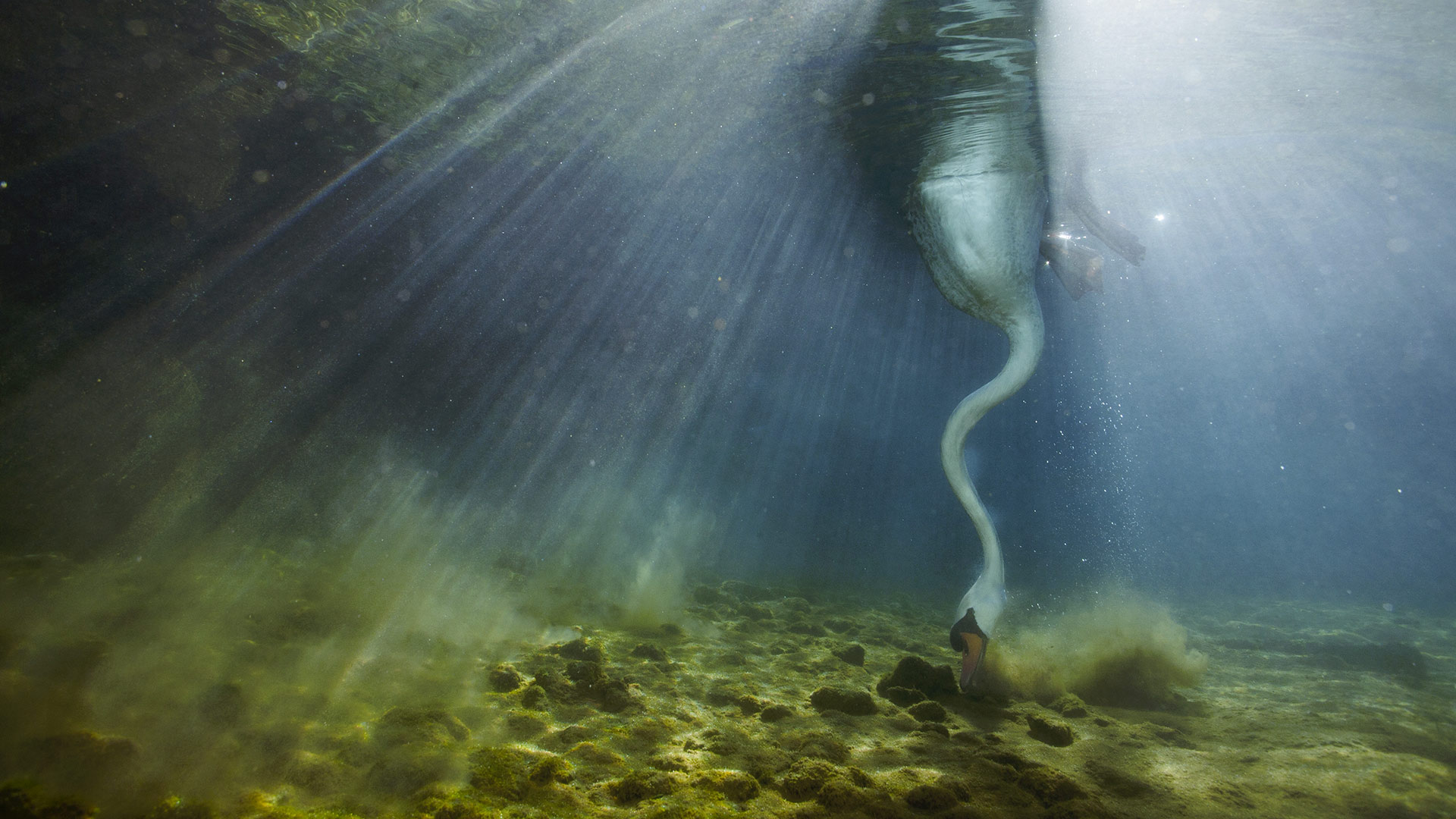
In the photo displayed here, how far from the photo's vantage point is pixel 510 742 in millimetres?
3395

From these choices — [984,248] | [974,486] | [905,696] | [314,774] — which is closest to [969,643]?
[974,486]

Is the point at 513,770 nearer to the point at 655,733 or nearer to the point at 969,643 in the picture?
the point at 655,733

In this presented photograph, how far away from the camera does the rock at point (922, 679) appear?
485 cm

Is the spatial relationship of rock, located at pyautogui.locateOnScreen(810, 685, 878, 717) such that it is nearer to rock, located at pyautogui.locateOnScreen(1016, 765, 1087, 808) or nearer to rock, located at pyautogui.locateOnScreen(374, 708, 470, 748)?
rock, located at pyautogui.locateOnScreen(1016, 765, 1087, 808)

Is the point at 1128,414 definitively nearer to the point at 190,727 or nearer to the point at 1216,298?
the point at 1216,298

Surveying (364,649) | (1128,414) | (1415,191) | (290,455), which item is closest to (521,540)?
(290,455)

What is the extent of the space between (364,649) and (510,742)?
2622mm

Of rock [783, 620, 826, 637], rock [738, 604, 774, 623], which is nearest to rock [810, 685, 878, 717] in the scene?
rock [783, 620, 826, 637]

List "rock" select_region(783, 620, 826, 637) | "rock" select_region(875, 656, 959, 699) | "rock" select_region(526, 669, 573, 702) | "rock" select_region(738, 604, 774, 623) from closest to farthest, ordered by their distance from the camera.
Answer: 1. "rock" select_region(526, 669, 573, 702)
2. "rock" select_region(875, 656, 959, 699)
3. "rock" select_region(783, 620, 826, 637)
4. "rock" select_region(738, 604, 774, 623)

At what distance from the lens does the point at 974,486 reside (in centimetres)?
378

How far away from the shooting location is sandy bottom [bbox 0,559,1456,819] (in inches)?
103

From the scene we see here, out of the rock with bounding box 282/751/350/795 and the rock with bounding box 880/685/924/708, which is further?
the rock with bounding box 880/685/924/708

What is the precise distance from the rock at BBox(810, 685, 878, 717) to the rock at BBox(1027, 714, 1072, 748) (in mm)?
1257

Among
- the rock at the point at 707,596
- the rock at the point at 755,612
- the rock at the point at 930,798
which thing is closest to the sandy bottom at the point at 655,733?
the rock at the point at 930,798
